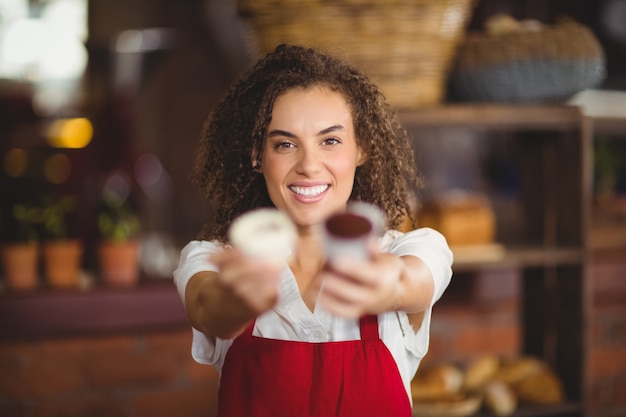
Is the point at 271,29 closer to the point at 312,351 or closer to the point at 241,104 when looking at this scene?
the point at 241,104

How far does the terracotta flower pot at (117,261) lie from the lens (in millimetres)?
2164

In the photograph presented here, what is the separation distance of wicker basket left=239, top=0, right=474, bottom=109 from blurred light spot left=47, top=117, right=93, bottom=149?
2.37 metres

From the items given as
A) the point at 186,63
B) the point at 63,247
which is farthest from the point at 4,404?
the point at 186,63

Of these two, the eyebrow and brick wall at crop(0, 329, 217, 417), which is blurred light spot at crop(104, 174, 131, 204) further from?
the eyebrow

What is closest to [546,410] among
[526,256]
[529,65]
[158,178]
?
[526,256]

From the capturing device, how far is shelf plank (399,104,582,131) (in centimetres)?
192

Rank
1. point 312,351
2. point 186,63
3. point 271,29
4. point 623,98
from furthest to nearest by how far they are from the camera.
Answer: point 186,63, point 623,98, point 271,29, point 312,351

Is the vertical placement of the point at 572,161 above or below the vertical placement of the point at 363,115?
below

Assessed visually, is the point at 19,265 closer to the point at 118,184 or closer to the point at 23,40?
the point at 118,184

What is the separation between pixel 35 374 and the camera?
6.88ft

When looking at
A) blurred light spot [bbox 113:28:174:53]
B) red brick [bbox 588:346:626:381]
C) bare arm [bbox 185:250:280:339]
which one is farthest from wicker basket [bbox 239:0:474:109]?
blurred light spot [bbox 113:28:174:53]

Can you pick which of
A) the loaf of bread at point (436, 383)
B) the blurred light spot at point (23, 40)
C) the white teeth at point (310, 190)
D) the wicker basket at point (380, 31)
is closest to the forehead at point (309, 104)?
the white teeth at point (310, 190)

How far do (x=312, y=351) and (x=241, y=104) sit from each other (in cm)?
39

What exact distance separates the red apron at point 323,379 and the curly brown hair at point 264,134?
0.20m
